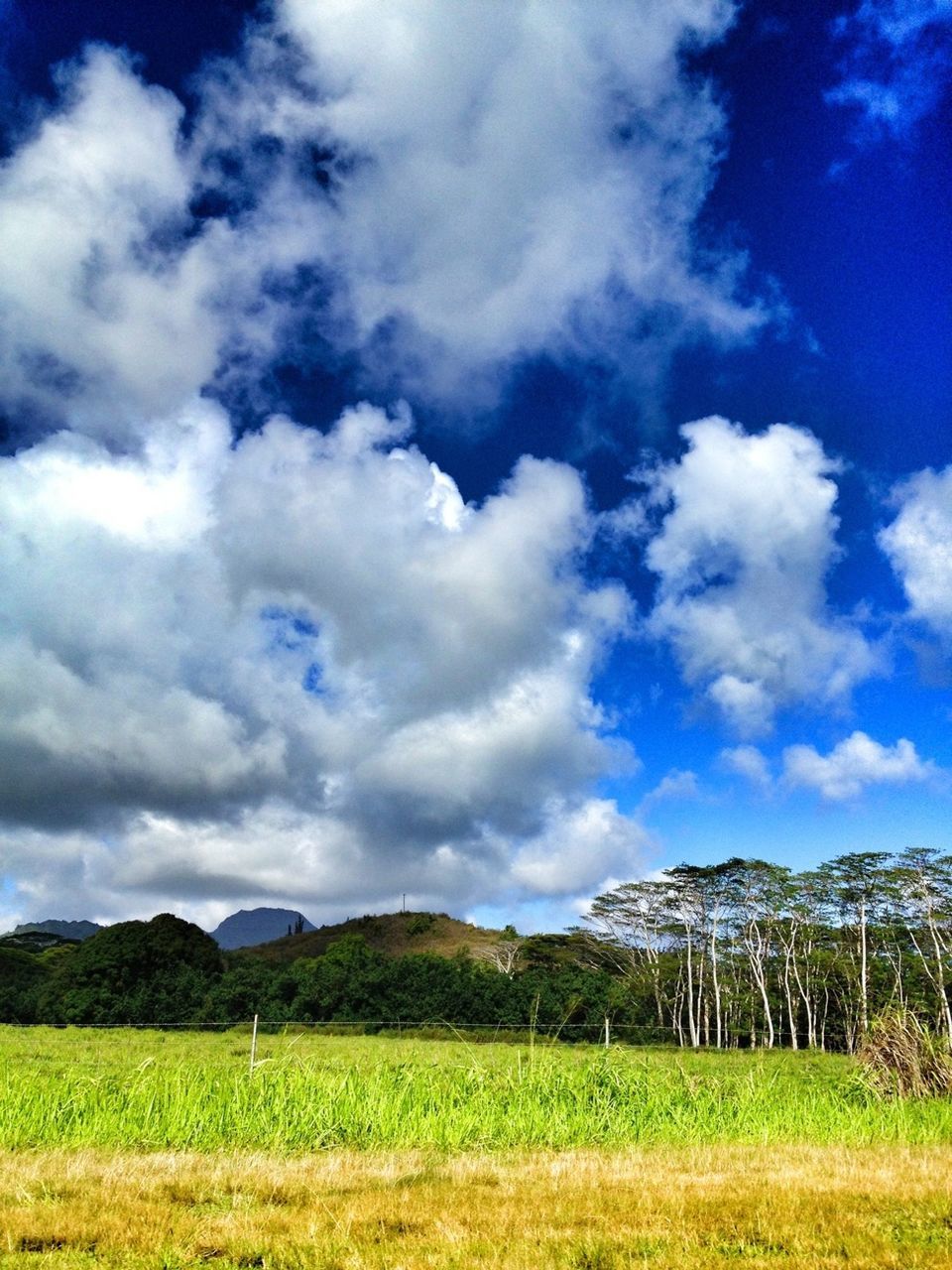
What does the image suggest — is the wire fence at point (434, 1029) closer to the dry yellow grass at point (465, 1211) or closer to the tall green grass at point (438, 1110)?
the tall green grass at point (438, 1110)

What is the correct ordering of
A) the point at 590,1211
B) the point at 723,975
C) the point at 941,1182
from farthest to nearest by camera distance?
the point at 723,975 → the point at 941,1182 → the point at 590,1211

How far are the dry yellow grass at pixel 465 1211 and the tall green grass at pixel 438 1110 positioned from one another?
41.3 inches

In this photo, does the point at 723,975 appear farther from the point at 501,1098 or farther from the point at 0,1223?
the point at 0,1223

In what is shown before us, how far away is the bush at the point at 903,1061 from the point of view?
12.7 m

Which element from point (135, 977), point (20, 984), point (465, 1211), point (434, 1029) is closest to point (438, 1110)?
point (465, 1211)

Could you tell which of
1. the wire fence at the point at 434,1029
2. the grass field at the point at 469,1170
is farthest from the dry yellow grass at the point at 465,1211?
the wire fence at the point at 434,1029

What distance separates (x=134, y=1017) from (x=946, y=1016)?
4038 cm

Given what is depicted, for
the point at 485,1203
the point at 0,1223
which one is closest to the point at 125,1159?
the point at 0,1223

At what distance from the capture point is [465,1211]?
560cm

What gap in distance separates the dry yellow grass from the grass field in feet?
0.08

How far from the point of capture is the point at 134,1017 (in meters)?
41.2

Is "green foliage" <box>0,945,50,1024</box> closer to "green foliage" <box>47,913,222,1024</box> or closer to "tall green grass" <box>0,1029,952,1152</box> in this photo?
"green foliage" <box>47,913,222,1024</box>

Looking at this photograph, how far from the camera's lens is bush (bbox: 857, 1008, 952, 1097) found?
41.8 ft

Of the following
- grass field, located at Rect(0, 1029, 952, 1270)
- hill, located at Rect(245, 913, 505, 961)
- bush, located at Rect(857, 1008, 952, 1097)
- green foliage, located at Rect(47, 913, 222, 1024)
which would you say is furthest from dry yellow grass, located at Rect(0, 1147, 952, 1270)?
hill, located at Rect(245, 913, 505, 961)
